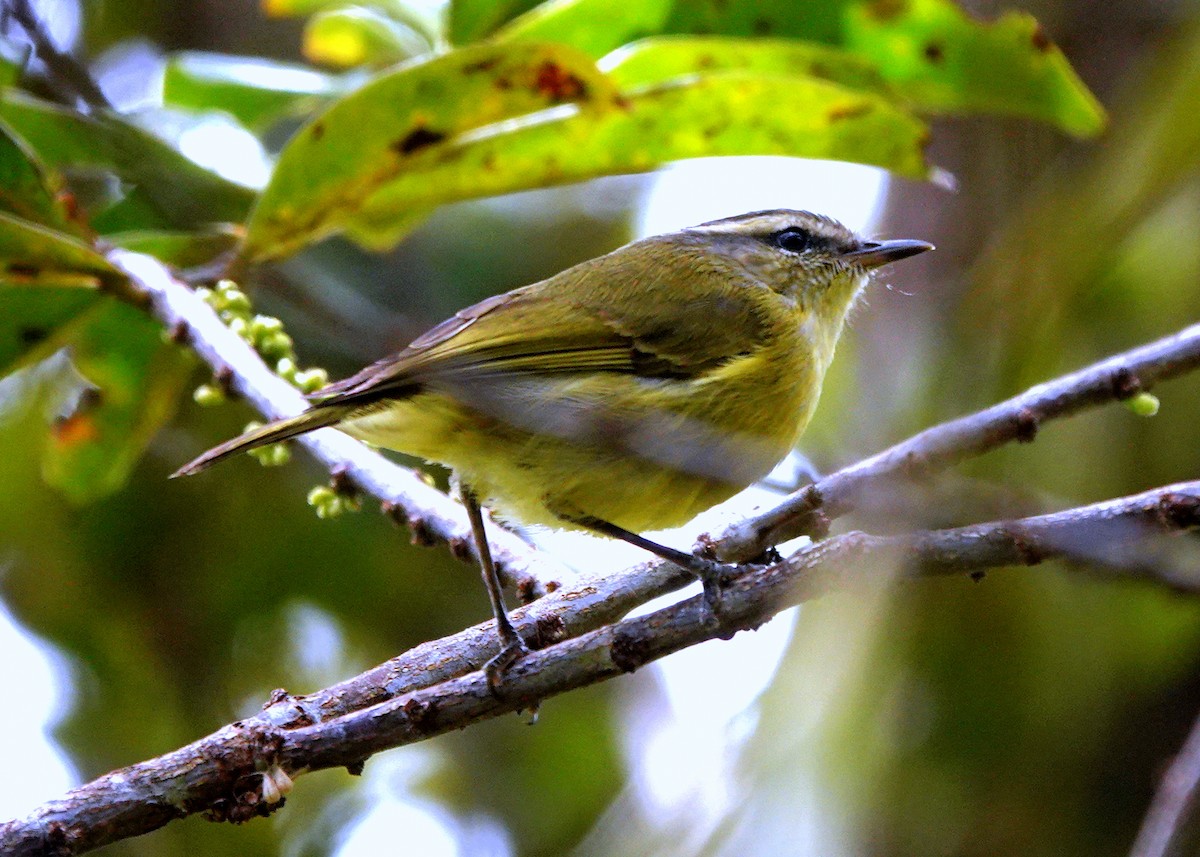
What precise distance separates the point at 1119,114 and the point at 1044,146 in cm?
35

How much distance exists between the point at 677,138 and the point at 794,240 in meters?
0.51

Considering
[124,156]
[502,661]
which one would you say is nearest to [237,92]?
[124,156]

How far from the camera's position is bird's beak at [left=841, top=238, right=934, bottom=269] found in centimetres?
347

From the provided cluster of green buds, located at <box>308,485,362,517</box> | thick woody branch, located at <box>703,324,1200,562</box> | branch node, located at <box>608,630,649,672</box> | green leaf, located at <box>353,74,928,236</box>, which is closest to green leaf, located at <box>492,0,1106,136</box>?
green leaf, located at <box>353,74,928,236</box>

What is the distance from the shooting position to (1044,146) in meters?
5.06

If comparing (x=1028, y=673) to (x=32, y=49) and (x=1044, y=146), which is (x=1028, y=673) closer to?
Result: (x=1044, y=146)

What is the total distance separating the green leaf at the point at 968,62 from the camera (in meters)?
3.34

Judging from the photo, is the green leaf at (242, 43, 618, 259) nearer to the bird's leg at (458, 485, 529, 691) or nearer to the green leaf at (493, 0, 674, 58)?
the green leaf at (493, 0, 674, 58)

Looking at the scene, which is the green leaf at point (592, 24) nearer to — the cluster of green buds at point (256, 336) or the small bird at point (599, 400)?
the small bird at point (599, 400)

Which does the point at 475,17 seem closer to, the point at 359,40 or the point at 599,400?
the point at 359,40

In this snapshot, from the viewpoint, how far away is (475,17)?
12.2ft

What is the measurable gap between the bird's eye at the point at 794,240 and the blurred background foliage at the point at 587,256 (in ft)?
1.09

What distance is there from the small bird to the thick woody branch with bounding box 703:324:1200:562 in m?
0.20

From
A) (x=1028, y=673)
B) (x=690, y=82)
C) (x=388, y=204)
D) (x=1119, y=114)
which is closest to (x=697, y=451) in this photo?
(x=690, y=82)
